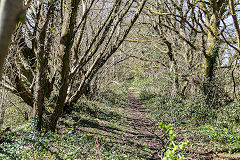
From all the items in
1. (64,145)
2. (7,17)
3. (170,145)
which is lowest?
(64,145)

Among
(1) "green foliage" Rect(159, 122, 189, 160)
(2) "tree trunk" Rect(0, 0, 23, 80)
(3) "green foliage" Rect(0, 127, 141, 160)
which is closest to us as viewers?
(2) "tree trunk" Rect(0, 0, 23, 80)

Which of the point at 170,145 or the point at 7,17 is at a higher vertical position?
the point at 7,17

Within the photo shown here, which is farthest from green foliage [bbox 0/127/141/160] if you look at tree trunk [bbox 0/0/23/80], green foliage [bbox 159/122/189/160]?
tree trunk [bbox 0/0/23/80]

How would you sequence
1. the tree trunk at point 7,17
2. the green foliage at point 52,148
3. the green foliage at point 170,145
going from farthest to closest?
the green foliage at point 52,148 < the green foliage at point 170,145 < the tree trunk at point 7,17

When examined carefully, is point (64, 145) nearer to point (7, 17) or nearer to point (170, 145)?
point (170, 145)

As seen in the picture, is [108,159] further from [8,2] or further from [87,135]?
[8,2]

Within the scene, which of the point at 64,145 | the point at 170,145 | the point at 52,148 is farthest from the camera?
the point at 64,145

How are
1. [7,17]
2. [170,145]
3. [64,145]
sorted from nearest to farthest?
[7,17], [170,145], [64,145]

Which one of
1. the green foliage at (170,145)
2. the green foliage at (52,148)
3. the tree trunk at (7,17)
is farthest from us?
the green foliage at (52,148)

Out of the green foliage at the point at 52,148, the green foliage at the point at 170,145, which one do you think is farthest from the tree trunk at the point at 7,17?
the green foliage at the point at 52,148

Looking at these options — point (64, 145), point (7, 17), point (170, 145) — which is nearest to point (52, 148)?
point (64, 145)

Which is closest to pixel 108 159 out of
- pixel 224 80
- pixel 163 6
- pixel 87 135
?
pixel 87 135

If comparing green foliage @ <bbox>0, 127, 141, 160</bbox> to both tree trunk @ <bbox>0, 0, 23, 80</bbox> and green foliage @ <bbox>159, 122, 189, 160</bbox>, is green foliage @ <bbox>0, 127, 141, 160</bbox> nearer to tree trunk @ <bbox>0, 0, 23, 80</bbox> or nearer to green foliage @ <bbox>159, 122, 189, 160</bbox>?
green foliage @ <bbox>159, 122, 189, 160</bbox>

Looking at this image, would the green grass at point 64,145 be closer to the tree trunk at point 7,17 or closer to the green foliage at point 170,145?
the green foliage at point 170,145
